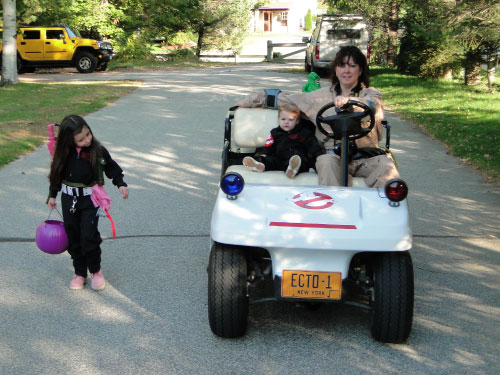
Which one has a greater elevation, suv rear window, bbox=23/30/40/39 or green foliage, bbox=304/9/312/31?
green foliage, bbox=304/9/312/31

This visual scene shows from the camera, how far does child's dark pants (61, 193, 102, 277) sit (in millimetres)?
4676

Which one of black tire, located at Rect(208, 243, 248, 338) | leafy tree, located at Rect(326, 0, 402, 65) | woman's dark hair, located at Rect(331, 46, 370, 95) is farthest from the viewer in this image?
leafy tree, located at Rect(326, 0, 402, 65)

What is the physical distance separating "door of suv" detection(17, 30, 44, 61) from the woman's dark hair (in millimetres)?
22069

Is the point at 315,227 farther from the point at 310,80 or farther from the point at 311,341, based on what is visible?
the point at 310,80

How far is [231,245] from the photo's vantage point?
4.01m

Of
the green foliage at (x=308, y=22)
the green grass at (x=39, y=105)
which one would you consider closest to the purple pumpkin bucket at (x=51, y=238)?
the green grass at (x=39, y=105)

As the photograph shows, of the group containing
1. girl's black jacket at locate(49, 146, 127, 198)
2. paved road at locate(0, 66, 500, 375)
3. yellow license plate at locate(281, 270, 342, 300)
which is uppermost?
girl's black jacket at locate(49, 146, 127, 198)

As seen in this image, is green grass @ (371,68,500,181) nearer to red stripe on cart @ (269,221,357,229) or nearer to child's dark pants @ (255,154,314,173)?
child's dark pants @ (255,154,314,173)

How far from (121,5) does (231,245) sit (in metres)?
30.4

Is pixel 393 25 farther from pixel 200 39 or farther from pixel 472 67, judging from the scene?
pixel 200 39

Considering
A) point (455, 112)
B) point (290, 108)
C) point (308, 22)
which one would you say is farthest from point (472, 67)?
point (308, 22)

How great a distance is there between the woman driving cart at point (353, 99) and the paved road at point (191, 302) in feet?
3.45

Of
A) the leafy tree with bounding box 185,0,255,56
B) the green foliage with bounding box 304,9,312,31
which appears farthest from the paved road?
the green foliage with bounding box 304,9,312,31

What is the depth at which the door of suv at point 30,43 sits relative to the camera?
25.2 m
